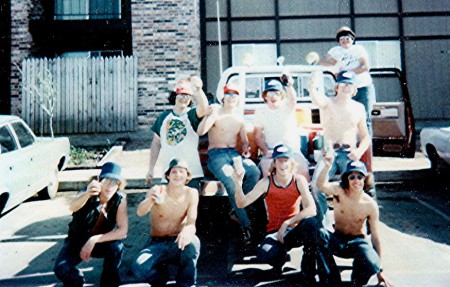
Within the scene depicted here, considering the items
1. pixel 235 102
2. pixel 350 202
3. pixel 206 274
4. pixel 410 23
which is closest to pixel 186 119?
pixel 235 102

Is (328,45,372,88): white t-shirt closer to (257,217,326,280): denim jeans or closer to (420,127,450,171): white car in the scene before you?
(420,127,450,171): white car

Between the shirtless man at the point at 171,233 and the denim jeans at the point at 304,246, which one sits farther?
the denim jeans at the point at 304,246

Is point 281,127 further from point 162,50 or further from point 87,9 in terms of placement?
point 87,9

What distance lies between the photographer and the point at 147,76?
1182cm

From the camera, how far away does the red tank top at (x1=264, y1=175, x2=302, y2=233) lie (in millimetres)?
4078

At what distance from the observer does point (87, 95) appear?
38.7 feet

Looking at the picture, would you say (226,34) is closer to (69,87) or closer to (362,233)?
(69,87)

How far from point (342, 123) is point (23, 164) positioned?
4698 mm

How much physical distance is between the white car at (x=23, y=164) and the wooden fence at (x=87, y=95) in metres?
3.99

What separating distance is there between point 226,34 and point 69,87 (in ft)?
16.0

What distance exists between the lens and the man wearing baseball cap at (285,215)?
390 cm

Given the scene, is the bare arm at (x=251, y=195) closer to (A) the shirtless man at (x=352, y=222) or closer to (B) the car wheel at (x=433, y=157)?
(A) the shirtless man at (x=352, y=222)

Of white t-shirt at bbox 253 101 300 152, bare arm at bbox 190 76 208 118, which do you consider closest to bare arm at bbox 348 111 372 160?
white t-shirt at bbox 253 101 300 152

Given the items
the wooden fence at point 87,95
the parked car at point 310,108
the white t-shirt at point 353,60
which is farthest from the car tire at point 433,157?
the wooden fence at point 87,95
